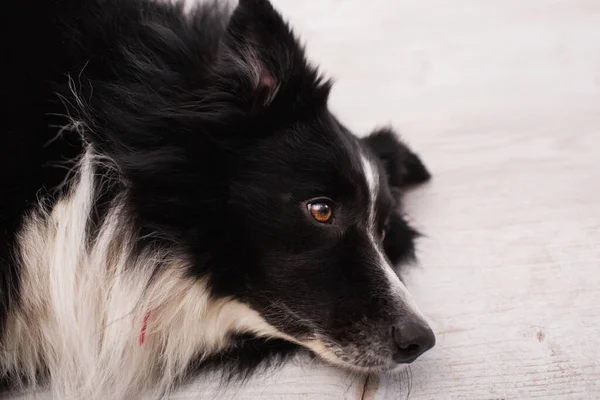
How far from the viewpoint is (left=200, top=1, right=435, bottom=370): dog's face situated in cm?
184

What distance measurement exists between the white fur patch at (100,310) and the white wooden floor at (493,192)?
0.19 meters

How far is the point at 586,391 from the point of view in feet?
6.09

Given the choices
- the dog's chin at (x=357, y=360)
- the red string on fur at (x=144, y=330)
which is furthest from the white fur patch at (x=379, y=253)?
the red string on fur at (x=144, y=330)

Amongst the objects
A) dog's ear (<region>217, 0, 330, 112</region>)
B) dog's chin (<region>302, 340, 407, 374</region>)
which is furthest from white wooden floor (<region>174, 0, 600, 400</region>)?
dog's ear (<region>217, 0, 330, 112</region>)

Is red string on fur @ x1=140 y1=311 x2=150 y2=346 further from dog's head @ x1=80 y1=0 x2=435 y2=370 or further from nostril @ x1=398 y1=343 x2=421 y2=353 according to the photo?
nostril @ x1=398 y1=343 x2=421 y2=353

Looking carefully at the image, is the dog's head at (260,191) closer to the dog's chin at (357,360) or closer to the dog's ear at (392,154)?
the dog's chin at (357,360)

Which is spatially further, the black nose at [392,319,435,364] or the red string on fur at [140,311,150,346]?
the red string on fur at [140,311,150,346]

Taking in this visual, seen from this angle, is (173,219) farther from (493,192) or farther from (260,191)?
(493,192)

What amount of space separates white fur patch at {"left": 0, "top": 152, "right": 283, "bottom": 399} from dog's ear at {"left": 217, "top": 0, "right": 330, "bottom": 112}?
20.4 inches

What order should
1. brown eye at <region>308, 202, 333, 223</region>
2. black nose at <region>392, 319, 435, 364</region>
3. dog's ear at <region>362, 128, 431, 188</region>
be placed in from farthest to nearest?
1. dog's ear at <region>362, 128, 431, 188</region>
2. brown eye at <region>308, 202, 333, 223</region>
3. black nose at <region>392, 319, 435, 364</region>

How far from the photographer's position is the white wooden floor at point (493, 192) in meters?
1.91

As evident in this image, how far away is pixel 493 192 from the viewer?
3025 mm

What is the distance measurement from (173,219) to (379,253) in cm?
66

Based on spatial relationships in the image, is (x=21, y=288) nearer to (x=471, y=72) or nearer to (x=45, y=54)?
(x=45, y=54)
